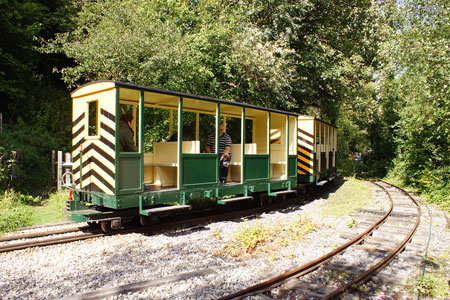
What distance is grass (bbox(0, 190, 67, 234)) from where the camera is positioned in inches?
261

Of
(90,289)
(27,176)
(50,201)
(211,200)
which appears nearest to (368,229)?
(211,200)

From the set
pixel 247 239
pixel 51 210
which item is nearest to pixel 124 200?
pixel 247 239

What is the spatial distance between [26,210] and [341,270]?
7.08 m

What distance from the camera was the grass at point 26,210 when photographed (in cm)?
662

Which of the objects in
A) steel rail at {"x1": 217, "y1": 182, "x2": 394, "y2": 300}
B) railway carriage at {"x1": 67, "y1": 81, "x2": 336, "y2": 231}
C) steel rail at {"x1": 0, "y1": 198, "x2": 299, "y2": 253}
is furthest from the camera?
railway carriage at {"x1": 67, "y1": 81, "x2": 336, "y2": 231}

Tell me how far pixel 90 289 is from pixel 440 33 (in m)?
11.8

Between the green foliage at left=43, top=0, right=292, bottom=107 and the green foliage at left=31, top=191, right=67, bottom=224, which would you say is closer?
the green foliage at left=31, top=191, right=67, bottom=224

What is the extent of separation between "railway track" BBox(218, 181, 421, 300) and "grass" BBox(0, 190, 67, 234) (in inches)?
207

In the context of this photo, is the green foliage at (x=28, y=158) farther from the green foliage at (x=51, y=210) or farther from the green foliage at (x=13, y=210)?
the green foliage at (x=51, y=210)

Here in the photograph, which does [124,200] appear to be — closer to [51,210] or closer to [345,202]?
[51,210]

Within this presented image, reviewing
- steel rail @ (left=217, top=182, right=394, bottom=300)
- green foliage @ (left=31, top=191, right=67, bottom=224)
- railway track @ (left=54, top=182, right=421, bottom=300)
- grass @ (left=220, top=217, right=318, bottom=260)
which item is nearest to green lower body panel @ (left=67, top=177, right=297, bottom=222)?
grass @ (left=220, top=217, right=318, bottom=260)

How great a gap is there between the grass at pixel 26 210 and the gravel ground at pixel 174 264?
5.98 ft

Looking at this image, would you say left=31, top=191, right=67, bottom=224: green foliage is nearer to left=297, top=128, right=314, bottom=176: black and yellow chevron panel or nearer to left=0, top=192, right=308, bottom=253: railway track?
left=0, top=192, right=308, bottom=253: railway track

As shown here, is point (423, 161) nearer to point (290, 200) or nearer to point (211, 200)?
point (290, 200)
